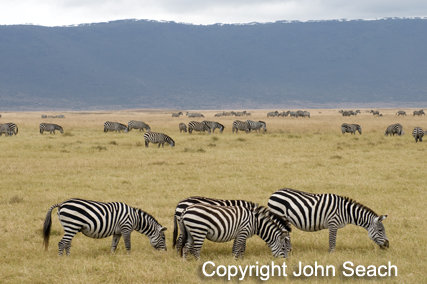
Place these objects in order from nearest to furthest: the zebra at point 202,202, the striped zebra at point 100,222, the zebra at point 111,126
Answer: the striped zebra at point 100,222 → the zebra at point 202,202 → the zebra at point 111,126

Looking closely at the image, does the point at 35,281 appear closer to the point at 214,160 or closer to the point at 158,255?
the point at 158,255

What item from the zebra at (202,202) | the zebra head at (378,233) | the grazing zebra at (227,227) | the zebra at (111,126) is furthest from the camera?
the zebra at (111,126)

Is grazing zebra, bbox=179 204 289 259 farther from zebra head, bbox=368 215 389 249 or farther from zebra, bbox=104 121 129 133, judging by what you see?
zebra, bbox=104 121 129 133

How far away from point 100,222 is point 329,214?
14.2 feet

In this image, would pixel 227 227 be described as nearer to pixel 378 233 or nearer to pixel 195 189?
pixel 378 233

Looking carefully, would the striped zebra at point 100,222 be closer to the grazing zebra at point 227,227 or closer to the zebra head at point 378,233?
the grazing zebra at point 227,227

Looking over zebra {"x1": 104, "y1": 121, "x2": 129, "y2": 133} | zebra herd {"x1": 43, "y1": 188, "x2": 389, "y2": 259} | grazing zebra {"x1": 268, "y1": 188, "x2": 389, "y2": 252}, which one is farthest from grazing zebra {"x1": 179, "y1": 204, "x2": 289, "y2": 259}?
zebra {"x1": 104, "y1": 121, "x2": 129, "y2": 133}

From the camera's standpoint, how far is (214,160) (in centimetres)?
2120

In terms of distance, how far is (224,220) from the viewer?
795 centimetres

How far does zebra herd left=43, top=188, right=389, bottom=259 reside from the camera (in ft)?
26.2

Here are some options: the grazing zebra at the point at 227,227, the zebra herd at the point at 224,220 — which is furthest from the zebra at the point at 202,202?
the grazing zebra at the point at 227,227

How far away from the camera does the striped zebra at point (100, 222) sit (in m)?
8.34

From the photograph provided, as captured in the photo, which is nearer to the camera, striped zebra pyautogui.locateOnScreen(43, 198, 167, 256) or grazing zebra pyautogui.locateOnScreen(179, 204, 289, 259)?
grazing zebra pyautogui.locateOnScreen(179, 204, 289, 259)

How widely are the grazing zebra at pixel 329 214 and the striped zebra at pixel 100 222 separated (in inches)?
100
